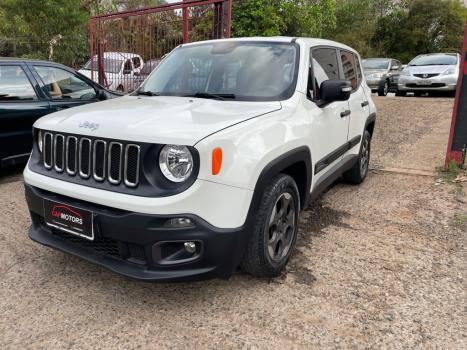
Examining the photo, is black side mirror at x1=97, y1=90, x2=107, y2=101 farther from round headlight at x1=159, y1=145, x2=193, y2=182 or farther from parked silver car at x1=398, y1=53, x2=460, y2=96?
parked silver car at x1=398, y1=53, x2=460, y2=96

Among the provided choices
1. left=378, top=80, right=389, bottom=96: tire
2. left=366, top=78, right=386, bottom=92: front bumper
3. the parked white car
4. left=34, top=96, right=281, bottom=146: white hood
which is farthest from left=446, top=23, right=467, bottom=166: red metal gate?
left=378, top=80, right=389, bottom=96: tire

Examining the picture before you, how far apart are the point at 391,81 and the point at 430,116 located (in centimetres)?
710

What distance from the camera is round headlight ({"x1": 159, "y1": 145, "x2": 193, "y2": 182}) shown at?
95.0 inches

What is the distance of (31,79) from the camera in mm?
5484

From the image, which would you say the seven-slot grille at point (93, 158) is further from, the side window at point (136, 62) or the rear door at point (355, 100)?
the side window at point (136, 62)

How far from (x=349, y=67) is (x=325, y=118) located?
1.45m

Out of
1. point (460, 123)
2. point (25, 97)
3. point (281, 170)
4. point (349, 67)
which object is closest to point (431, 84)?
point (460, 123)

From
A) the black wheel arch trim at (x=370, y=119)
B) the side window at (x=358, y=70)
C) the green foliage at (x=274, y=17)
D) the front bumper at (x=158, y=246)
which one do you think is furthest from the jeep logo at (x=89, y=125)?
the green foliage at (x=274, y=17)

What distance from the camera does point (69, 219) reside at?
8.78ft

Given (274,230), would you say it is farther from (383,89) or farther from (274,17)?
(383,89)

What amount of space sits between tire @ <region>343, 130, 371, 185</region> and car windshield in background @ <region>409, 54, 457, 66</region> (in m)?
10.1

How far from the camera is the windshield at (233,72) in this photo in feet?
11.1

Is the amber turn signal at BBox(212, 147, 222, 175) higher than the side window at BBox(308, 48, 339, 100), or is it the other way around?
the side window at BBox(308, 48, 339, 100)

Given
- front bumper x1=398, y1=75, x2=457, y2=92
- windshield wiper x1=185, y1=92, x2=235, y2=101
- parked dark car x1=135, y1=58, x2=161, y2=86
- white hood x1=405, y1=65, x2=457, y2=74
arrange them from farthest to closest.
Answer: white hood x1=405, y1=65, x2=457, y2=74 < front bumper x1=398, y1=75, x2=457, y2=92 < parked dark car x1=135, y1=58, x2=161, y2=86 < windshield wiper x1=185, y1=92, x2=235, y2=101
